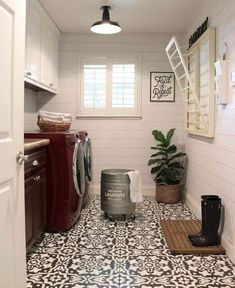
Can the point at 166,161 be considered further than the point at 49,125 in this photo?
Yes

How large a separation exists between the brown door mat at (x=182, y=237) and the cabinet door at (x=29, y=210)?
118 cm

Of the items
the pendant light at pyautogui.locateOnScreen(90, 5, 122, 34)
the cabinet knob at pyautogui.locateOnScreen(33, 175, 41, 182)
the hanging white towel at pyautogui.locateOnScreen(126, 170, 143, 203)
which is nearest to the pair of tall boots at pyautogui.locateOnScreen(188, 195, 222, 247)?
the hanging white towel at pyautogui.locateOnScreen(126, 170, 143, 203)

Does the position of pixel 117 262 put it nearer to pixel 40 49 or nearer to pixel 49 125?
pixel 49 125

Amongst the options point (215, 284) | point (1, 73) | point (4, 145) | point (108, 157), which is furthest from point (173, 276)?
point (108, 157)

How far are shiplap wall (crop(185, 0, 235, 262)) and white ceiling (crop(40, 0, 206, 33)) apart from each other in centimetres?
34

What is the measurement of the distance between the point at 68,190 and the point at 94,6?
2.13 meters

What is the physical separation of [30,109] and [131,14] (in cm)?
191

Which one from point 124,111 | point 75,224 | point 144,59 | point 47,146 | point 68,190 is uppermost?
point 144,59

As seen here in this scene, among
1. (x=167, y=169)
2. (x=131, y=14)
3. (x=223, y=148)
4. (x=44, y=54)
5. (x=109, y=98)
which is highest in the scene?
(x=131, y=14)

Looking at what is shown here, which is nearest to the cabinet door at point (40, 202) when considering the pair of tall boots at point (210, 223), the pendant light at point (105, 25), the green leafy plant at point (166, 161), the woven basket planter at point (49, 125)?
the woven basket planter at point (49, 125)

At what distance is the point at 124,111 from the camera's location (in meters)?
5.10

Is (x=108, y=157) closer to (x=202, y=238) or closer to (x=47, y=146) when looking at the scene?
(x=47, y=146)

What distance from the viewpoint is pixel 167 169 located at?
4695 millimetres

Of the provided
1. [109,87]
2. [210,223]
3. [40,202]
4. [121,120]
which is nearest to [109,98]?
[109,87]
